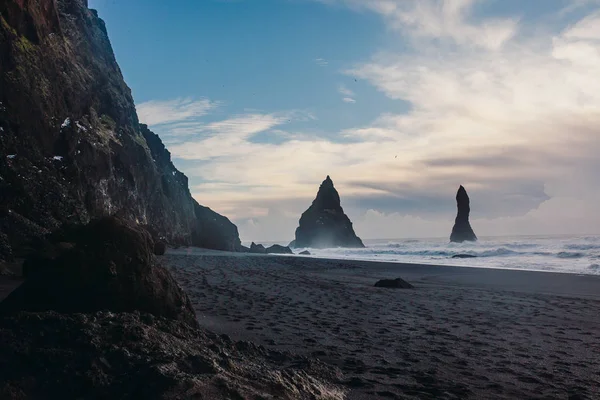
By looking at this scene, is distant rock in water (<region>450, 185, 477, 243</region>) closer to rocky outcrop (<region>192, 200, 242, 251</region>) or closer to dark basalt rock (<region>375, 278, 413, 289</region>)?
rocky outcrop (<region>192, 200, 242, 251</region>)

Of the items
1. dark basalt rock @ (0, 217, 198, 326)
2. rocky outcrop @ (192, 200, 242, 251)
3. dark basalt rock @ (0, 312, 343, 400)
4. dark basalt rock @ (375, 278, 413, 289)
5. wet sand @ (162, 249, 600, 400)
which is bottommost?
wet sand @ (162, 249, 600, 400)

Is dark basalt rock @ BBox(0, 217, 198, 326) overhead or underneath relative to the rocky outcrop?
underneath

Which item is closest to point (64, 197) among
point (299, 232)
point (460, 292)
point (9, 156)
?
point (9, 156)

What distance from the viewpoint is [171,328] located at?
4941 mm

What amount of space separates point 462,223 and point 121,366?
10093 centimetres

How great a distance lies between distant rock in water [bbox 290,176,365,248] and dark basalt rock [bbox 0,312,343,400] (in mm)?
110580

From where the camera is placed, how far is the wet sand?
5012mm

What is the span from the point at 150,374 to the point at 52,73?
25.4 m

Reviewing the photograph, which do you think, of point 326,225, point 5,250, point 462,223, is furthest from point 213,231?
point 462,223

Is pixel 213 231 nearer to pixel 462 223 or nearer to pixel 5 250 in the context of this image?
pixel 5 250

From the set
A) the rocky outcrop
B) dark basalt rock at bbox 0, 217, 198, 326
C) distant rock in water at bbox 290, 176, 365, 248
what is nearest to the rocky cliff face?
dark basalt rock at bbox 0, 217, 198, 326

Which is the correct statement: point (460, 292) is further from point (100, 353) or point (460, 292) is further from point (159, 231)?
point (159, 231)

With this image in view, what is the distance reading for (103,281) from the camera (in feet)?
17.4

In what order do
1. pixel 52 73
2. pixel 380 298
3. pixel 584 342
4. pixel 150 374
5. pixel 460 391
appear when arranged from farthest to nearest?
1. pixel 52 73
2. pixel 380 298
3. pixel 584 342
4. pixel 460 391
5. pixel 150 374
